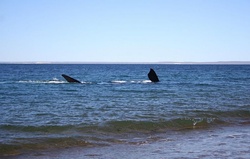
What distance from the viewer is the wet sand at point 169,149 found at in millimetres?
9125

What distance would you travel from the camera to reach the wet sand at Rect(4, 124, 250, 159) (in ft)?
29.9

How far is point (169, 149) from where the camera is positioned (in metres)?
9.80

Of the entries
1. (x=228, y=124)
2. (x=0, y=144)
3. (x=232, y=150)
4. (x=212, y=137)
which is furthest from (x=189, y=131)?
(x=0, y=144)

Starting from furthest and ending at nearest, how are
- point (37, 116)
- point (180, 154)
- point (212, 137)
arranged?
point (37, 116)
point (212, 137)
point (180, 154)

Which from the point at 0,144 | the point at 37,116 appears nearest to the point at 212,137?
the point at 0,144

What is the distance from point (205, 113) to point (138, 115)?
368 centimetres

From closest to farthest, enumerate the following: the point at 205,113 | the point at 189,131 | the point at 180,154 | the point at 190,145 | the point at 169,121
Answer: the point at 180,154, the point at 190,145, the point at 189,131, the point at 169,121, the point at 205,113

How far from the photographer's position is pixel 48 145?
1071 centimetres

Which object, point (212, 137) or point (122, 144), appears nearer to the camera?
point (122, 144)

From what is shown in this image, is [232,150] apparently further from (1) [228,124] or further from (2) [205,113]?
(2) [205,113]

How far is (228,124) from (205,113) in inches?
102

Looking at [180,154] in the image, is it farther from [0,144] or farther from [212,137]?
[0,144]

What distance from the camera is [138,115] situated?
54.3 feet

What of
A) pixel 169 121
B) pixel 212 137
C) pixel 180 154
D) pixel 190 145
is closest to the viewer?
pixel 180 154
